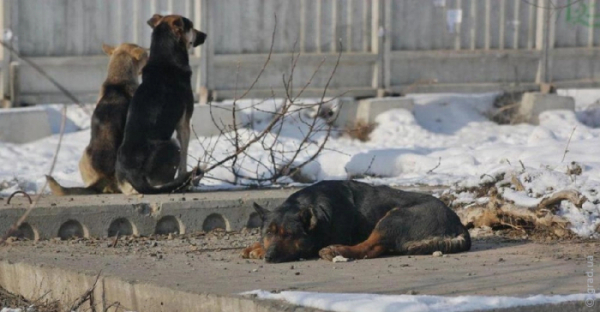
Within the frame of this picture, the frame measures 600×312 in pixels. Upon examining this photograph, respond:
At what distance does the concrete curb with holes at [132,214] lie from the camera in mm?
8172

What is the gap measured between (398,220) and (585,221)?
1571 mm

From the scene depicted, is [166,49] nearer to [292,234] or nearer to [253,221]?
[253,221]

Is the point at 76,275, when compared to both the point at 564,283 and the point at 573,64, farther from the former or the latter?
the point at 573,64

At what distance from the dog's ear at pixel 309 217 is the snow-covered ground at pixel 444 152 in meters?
2.01

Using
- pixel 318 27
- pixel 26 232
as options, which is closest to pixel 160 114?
pixel 26 232

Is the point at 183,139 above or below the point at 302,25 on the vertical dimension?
below

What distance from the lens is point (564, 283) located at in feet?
17.4

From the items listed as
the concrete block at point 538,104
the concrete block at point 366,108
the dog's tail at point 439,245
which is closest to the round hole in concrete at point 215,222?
the dog's tail at point 439,245

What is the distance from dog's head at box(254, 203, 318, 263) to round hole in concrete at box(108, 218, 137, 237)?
239 centimetres

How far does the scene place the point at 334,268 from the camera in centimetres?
593

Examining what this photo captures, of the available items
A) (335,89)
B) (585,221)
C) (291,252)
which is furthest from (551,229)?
(335,89)

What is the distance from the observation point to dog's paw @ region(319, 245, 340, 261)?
6.25 metres

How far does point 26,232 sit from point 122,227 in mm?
772

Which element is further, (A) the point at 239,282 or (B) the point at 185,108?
(B) the point at 185,108
